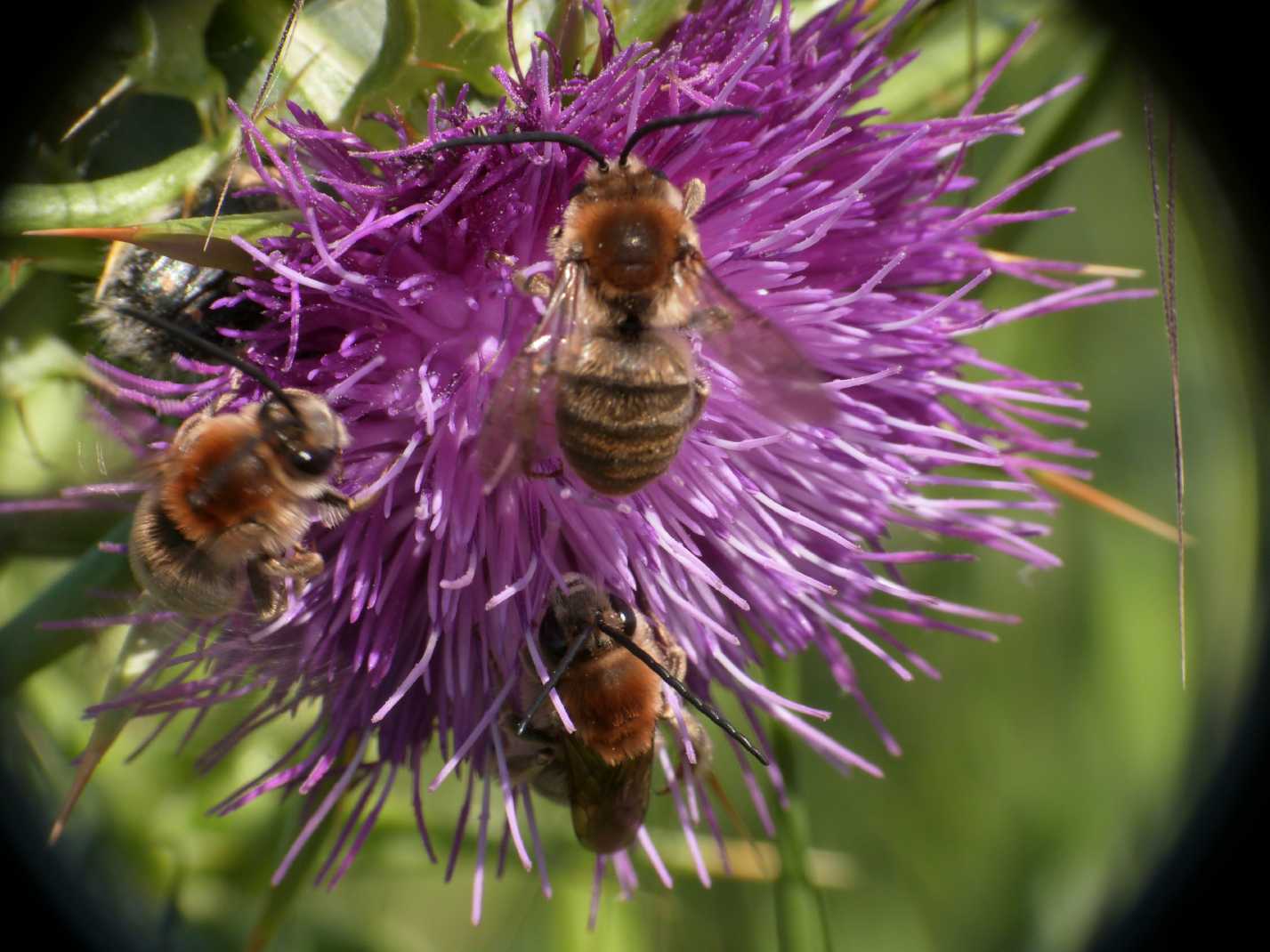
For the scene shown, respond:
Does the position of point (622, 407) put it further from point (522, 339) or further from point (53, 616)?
point (53, 616)

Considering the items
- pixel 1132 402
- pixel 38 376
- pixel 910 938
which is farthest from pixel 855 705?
pixel 38 376

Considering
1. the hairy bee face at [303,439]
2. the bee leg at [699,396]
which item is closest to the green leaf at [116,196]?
the hairy bee face at [303,439]

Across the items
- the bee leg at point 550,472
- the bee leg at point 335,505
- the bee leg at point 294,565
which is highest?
the bee leg at point 550,472

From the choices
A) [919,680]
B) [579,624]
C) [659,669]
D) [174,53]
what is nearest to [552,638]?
[579,624]

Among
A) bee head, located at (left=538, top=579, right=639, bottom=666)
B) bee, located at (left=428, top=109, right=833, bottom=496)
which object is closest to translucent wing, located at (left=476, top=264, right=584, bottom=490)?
bee, located at (left=428, top=109, right=833, bottom=496)

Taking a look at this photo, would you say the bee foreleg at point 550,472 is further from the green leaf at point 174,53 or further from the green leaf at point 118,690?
the green leaf at point 174,53

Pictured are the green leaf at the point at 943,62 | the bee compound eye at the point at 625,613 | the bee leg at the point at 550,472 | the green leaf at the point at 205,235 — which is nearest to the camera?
the green leaf at the point at 205,235

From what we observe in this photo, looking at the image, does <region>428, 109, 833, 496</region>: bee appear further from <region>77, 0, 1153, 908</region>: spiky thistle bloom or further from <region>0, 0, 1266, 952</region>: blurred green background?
<region>0, 0, 1266, 952</region>: blurred green background
